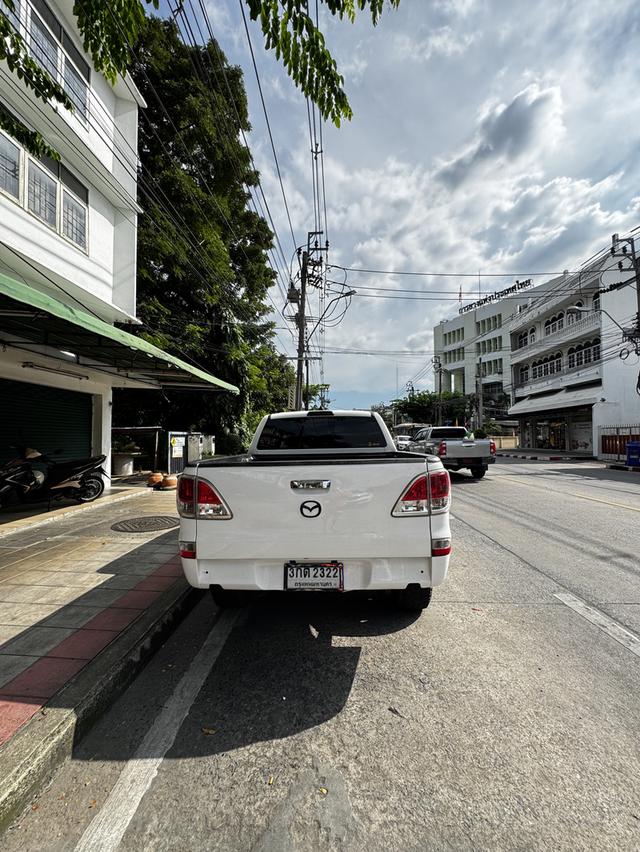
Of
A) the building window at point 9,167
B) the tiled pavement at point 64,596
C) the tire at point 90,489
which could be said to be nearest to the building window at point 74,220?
the building window at point 9,167

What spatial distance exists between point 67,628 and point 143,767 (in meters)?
1.62

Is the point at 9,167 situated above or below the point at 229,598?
above

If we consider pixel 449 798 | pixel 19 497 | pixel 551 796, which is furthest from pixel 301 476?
pixel 19 497

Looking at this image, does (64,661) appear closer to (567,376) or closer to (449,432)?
(449,432)

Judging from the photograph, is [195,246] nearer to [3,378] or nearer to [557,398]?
[3,378]

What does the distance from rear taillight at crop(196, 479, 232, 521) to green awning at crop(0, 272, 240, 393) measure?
2845mm

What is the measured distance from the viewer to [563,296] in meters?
32.6

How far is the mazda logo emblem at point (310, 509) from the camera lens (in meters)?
2.88

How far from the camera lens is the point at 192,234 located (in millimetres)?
15969

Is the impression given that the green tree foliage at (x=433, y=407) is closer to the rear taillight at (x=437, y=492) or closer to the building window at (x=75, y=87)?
the building window at (x=75, y=87)

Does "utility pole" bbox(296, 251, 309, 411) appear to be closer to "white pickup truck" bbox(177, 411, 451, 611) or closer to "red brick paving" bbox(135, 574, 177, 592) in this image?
"red brick paving" bbox(135, 574, 177, 592)

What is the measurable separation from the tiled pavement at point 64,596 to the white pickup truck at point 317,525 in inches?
39.6

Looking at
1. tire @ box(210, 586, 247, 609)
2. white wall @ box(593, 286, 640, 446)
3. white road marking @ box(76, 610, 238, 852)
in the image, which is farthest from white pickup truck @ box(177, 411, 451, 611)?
white wall @ box(593, 286, 640, 446)

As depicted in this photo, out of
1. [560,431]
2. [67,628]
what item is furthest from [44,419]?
[560,431]
